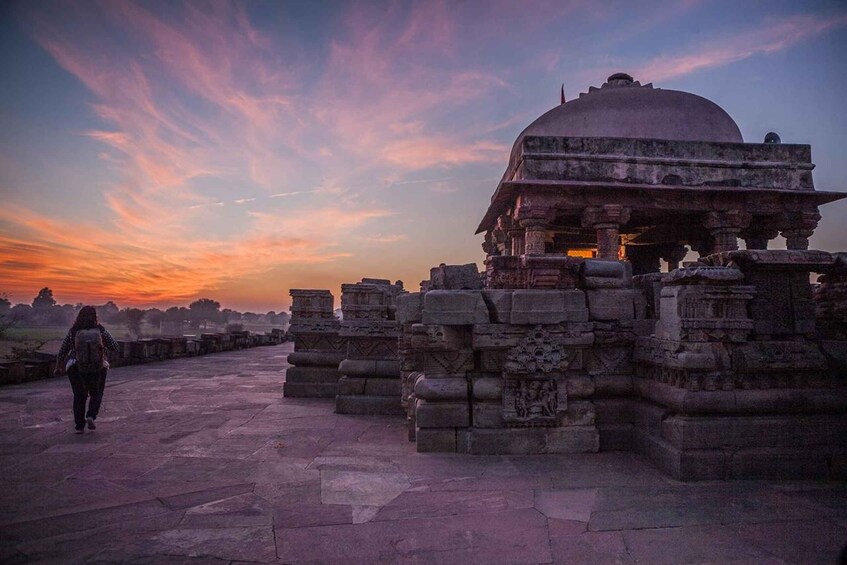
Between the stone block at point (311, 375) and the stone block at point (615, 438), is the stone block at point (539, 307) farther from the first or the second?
the stone block at point (311, 375)

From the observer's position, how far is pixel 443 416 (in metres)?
4.12

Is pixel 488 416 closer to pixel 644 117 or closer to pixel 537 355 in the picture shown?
pixel 537 355

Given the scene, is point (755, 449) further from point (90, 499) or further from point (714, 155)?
point (714, 155)

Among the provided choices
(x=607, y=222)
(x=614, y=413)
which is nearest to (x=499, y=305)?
(x=614, y=413)

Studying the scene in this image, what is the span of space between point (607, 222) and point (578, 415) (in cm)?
1024

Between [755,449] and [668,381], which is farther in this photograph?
[668,381]

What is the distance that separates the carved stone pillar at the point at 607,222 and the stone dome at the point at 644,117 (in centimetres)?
346

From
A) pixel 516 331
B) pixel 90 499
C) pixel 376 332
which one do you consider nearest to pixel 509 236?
pixel 376 332

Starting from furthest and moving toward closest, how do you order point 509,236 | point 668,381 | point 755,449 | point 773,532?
point 509,236 < point 668,381 < point 755,449 < point 773,532

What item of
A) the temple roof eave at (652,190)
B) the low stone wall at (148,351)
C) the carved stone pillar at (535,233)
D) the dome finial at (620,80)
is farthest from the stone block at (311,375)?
the dome finial at (620,80)

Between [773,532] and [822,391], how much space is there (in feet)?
5.58

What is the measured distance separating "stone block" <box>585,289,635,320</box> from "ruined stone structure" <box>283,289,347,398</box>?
4.35 meters

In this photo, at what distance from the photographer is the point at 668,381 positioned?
3.82 meters

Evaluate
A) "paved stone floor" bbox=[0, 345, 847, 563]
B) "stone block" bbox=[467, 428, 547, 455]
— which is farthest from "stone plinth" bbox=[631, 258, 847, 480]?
"stone block" bbox=[467, 428, 547, 455]
